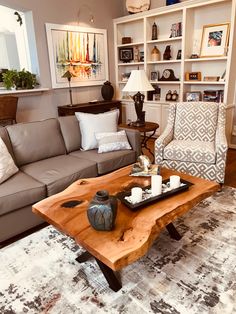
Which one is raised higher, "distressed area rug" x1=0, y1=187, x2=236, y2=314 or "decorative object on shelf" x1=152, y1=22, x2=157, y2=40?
"decorative object on shelf" x1=152, y1=22, x2=157, y2=40

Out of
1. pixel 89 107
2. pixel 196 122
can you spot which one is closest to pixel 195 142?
pixel 196 122

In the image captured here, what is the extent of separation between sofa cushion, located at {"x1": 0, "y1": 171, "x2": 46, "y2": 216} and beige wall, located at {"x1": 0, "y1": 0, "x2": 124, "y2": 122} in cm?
220

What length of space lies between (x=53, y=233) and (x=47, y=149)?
37.3 inches

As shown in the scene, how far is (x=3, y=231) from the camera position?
1.90 m


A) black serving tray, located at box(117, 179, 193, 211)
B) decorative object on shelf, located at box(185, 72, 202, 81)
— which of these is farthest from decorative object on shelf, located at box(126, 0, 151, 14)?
black serving tray, located at box(117, 179, 193, 211)

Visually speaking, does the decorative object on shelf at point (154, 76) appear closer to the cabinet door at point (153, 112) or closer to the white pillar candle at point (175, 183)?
the cabinet door at point (153, 112)

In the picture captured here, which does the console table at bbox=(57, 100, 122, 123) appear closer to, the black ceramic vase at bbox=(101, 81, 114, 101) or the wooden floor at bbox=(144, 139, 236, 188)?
the black ceramic vase at bbox=(101, 81, 114, 101)

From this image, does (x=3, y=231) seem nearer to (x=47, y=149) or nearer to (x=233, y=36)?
(x=47, y=149)

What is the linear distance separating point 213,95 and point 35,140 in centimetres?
286

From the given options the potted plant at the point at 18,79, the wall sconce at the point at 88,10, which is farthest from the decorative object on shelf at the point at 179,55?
the potted plant at the point at 18,79

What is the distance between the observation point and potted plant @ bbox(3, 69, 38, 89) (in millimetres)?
3672

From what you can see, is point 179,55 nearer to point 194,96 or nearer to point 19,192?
point 194,96

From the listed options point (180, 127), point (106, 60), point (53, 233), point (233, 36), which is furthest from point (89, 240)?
point (106, 60)

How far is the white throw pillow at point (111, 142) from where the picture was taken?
280 cm
